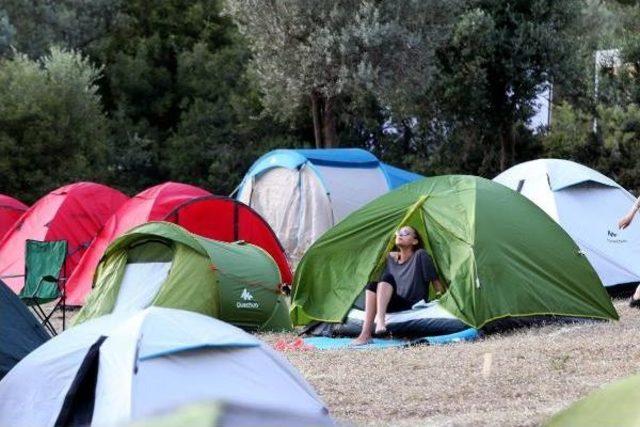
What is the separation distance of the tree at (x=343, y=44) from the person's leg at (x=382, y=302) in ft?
39.0

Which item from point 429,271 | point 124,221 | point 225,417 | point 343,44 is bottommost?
point 429,271

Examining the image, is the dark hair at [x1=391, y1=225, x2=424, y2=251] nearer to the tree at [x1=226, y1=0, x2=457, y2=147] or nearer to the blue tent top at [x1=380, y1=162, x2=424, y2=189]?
the blue tent top at [x1=380, y1=162, x2=424, y2=189]

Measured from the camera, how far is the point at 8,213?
58.1 ft

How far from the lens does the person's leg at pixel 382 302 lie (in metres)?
10.0

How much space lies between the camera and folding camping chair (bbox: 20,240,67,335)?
11367 mm

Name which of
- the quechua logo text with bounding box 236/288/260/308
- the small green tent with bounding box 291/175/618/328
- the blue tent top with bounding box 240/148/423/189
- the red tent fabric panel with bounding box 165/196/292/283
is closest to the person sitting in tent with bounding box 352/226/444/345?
the small green tent with bounding box 291/175/618/328

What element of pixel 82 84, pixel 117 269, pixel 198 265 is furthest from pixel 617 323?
pixel 82 84

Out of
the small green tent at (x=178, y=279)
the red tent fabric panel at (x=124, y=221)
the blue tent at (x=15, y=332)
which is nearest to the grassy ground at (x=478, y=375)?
the small green tent at (x=178, y=279)

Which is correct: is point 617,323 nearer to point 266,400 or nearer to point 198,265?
point 198,265

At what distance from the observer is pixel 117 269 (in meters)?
10.8

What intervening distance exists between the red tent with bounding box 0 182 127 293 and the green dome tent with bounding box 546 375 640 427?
11470 millimetres

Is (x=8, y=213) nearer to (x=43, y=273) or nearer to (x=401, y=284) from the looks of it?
(x=43, y=273)

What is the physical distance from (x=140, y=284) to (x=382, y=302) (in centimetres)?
228

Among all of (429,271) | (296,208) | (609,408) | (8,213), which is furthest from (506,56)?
(609,408)
